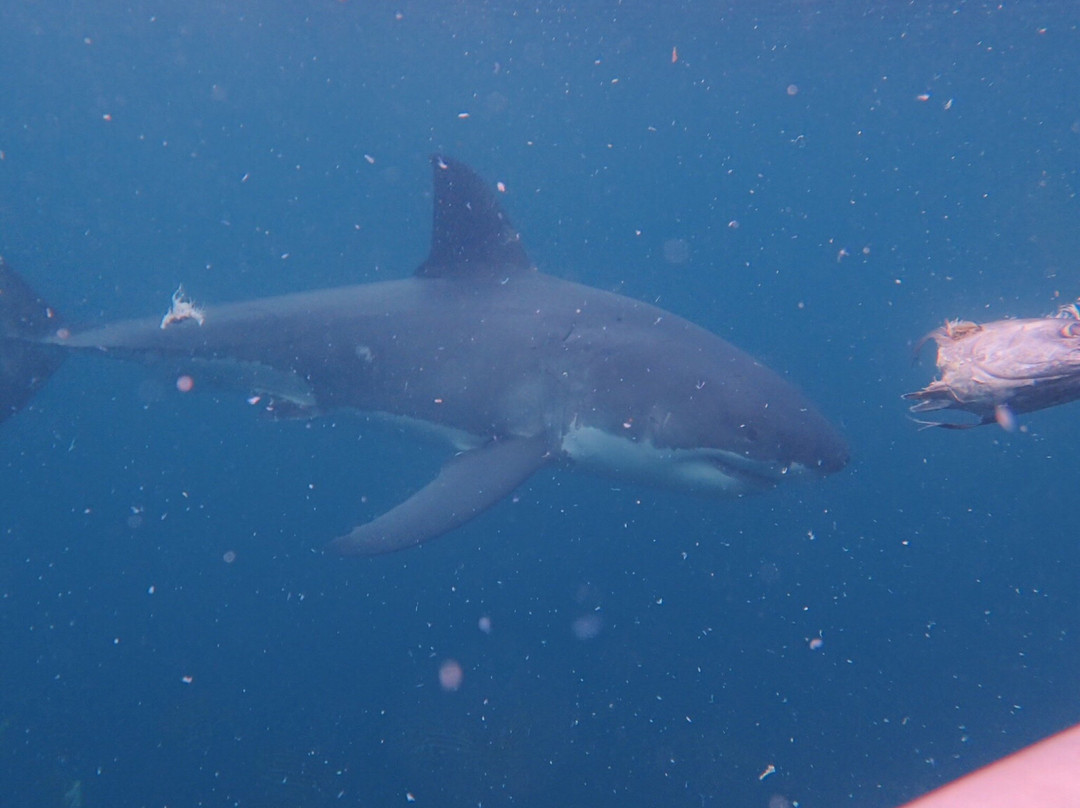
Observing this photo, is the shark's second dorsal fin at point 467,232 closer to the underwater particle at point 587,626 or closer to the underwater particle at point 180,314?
the underwater particle at point 180,314

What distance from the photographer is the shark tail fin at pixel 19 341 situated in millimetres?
9289

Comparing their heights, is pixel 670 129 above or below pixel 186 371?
above

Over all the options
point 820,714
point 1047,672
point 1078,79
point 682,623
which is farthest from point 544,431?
point 1078,79

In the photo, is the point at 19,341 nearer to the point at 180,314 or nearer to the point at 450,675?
the point at 180,314

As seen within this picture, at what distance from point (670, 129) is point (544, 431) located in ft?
313

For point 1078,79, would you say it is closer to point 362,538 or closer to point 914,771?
point 914,771

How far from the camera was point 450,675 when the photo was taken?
34.7 ft

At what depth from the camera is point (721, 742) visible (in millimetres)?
9945

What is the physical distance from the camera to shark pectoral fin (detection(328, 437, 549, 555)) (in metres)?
5.88

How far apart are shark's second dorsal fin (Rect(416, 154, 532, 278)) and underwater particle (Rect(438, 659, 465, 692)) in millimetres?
6811

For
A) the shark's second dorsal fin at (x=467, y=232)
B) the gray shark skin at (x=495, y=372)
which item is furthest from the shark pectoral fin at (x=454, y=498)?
the shark's second dorsal fin at (x=467, y=232)

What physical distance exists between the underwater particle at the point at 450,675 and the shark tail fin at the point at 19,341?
25.9 ft

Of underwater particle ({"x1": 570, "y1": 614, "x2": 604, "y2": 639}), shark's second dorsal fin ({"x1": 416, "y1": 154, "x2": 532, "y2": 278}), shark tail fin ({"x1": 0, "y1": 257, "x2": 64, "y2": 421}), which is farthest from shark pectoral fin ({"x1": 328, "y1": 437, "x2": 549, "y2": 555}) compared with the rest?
shark tail fin ({"x1": 0, "y1": 257, "x2": 64, "y2": 421})

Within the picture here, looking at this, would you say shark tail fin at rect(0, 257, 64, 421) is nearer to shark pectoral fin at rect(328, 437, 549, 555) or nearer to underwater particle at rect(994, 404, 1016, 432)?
shark pectoral fin at rect(328, 437, 549, 555)
